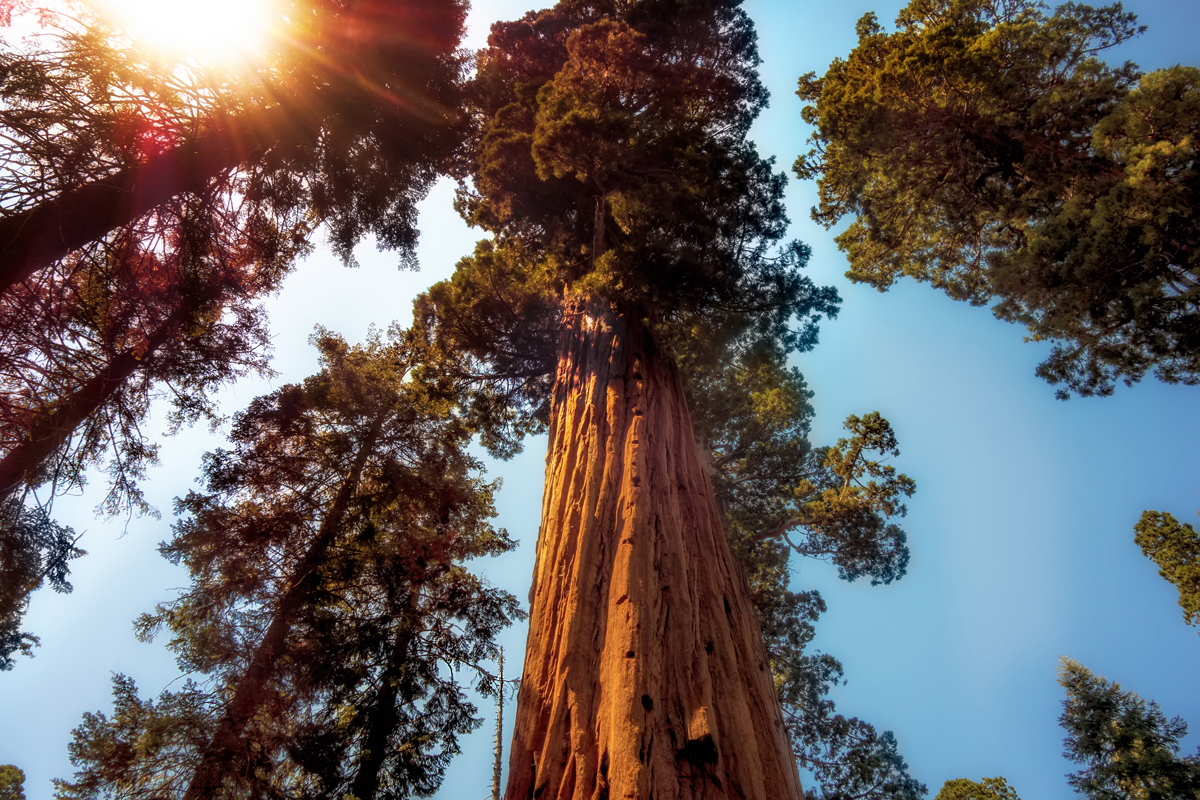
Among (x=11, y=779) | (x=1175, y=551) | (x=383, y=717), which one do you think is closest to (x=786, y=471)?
(x=1175, y=551)

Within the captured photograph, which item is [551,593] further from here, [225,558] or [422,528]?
[225,558]

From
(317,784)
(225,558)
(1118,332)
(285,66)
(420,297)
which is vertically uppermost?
(420,297)

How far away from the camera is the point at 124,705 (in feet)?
19.1

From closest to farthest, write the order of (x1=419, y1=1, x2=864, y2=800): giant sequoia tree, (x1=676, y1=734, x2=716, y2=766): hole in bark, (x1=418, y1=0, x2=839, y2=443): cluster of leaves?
(x1=676, y1=734, x2=716, y2=766): hole in bark, (x1=419, y1=1, x2=864, y2=800): giant sequoia tree, (x1=418, y1=0, x2=839, y2=443): cluster of leaves

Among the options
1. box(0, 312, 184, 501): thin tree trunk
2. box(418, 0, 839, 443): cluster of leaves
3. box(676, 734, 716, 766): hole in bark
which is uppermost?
box(418, 0, 839, 443): cluster of leaves

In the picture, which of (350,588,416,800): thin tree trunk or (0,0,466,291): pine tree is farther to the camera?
(350,588,416,800): thin tree trunk

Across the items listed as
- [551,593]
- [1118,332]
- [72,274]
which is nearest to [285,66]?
[72,274]

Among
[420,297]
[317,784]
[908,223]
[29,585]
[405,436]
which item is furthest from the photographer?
[420,297]

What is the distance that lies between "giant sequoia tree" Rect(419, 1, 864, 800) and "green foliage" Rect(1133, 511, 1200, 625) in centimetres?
859

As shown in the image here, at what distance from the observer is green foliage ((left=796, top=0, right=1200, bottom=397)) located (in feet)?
19.4

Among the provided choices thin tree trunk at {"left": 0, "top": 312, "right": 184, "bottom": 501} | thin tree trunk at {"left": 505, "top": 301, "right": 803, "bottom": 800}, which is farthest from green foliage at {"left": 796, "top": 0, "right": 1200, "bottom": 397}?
thin tree trunk at {"left": 0, "top": 312, "right": 184, "bottom": 501}

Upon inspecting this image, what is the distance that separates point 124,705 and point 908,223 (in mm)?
14287

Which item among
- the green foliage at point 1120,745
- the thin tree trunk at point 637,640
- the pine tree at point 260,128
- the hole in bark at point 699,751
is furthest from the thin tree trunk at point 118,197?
the green foliage at point 1120,745

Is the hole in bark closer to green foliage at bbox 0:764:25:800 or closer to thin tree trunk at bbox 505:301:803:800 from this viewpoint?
thin tree trunk at bbox 505:301:803:800
